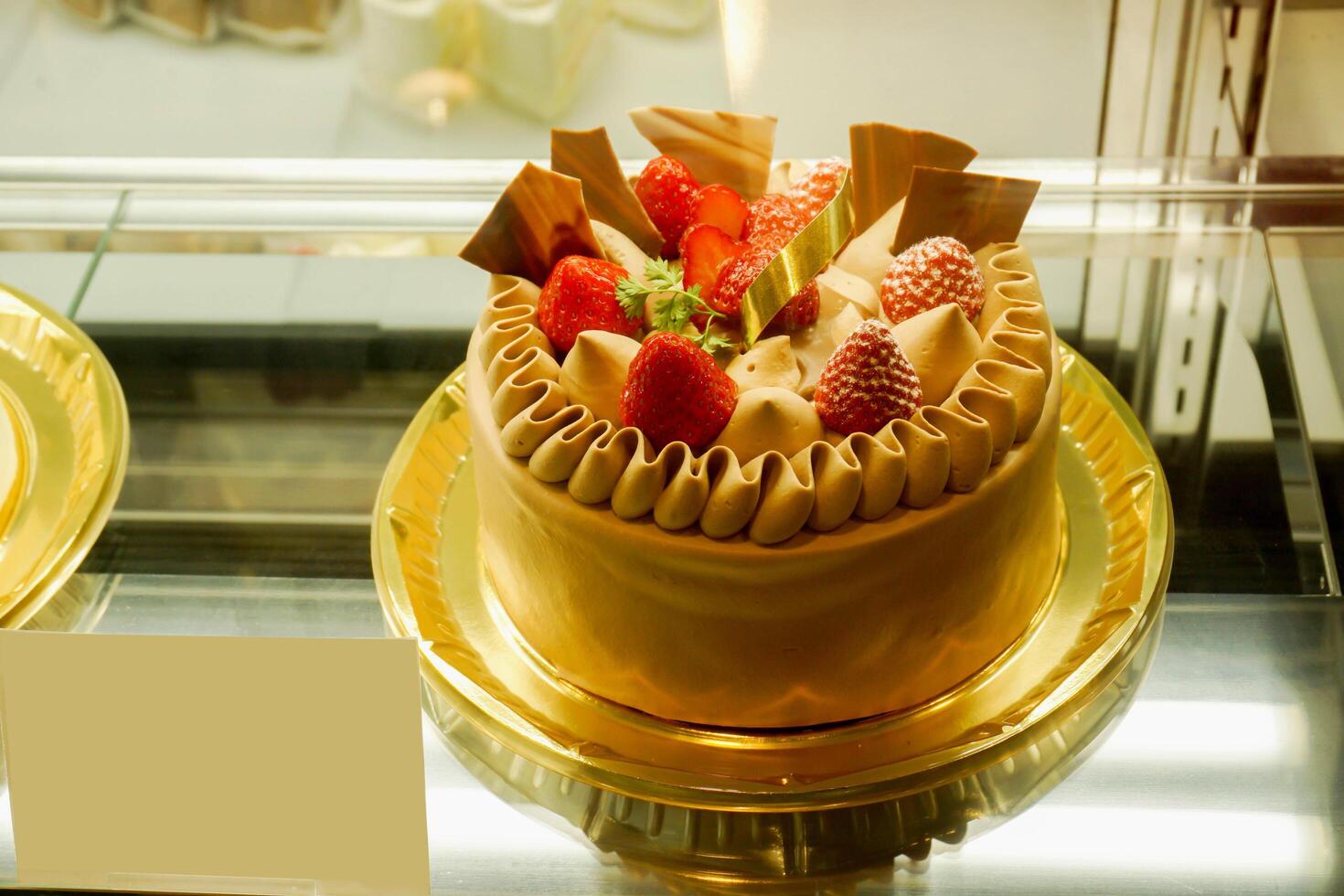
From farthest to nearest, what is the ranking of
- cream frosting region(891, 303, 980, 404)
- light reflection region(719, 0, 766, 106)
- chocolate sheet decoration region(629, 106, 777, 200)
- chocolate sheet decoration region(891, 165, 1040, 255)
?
1. light reflection region(719, 0, 766, 106)
2. chocolate sheet decoration region(629, 106, 777, 200)
3. chocolate sheet decoration region(891, 165, 1040, 255)
4. cream frosting region(891, 303, 980, 404)

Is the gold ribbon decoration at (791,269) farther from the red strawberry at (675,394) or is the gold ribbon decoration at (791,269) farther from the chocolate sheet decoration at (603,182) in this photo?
the chocolate sheet decoration at (603,182)

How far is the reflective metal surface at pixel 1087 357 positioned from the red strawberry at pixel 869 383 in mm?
334

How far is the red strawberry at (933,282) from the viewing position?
1.16 meters

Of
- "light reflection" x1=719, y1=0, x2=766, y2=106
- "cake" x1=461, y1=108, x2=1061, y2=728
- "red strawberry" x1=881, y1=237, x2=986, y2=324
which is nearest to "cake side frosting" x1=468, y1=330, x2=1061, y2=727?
"cake" x1=461, y1=108, x2=1061, y2=728

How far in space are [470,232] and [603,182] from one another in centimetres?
29

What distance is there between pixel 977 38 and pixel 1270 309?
1.47 ft

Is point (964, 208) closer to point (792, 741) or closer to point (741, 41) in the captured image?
point (741, 41)

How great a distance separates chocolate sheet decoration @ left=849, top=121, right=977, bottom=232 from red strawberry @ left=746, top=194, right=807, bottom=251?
77 mm

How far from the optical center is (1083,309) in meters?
1.51

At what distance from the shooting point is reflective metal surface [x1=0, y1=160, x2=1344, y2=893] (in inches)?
40.1

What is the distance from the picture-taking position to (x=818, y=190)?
4.17 feet

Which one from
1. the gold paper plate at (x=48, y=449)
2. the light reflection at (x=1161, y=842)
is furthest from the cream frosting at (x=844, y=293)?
the gold paper plate at (x=48, y=449)

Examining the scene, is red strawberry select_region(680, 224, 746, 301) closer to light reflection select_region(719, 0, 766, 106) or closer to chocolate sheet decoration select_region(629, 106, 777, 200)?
chocolate sheet decoration select_region(629, 106, 777, 200)

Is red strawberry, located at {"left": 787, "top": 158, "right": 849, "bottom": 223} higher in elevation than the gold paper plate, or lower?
higher
